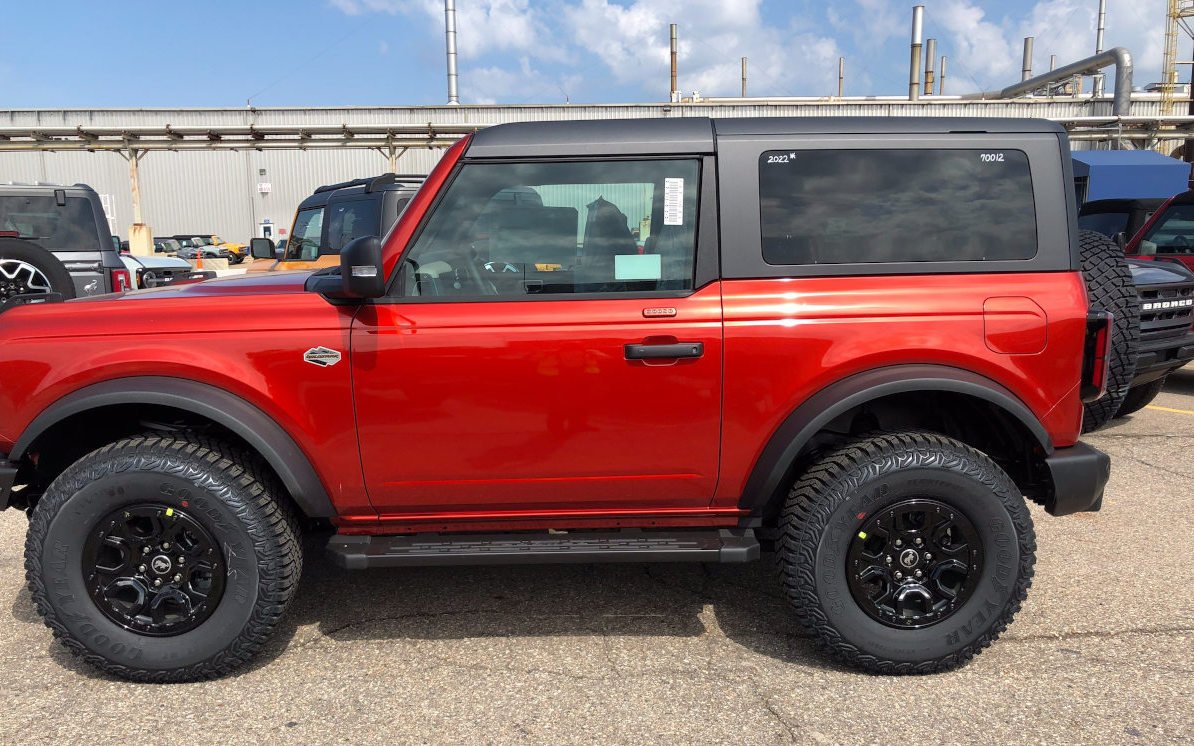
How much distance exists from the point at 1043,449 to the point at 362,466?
2463mm

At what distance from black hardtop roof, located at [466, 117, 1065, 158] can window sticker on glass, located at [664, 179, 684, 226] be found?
14 cm

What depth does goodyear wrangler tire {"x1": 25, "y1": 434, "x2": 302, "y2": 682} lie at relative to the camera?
9.07 feet

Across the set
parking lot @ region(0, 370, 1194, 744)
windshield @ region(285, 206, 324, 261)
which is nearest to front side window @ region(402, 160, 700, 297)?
parking lot @ region(0, 370, 1194, 744)

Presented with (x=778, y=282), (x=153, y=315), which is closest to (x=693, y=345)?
(x=778, y=282)

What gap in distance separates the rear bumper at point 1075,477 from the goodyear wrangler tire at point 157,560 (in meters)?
2.79

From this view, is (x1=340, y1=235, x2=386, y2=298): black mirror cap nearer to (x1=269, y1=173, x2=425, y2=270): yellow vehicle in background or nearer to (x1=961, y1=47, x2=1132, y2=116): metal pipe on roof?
(x1=269, y1=173, x2=425, y2=270): yellow vehicle in background

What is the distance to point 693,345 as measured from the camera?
276cm

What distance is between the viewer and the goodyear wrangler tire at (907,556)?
279 cm

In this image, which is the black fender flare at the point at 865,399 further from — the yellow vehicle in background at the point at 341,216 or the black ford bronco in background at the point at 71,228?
the black ford bronco in background at the point at 71,228

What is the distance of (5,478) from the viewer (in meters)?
2.84

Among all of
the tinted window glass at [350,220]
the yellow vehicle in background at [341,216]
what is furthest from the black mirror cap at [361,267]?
the tinted window glass at [350,220]

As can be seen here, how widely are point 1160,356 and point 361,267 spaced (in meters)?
5.78

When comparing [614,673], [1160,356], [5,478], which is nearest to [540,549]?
[614,673]

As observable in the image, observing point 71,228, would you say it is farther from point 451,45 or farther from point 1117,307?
point 451,45
